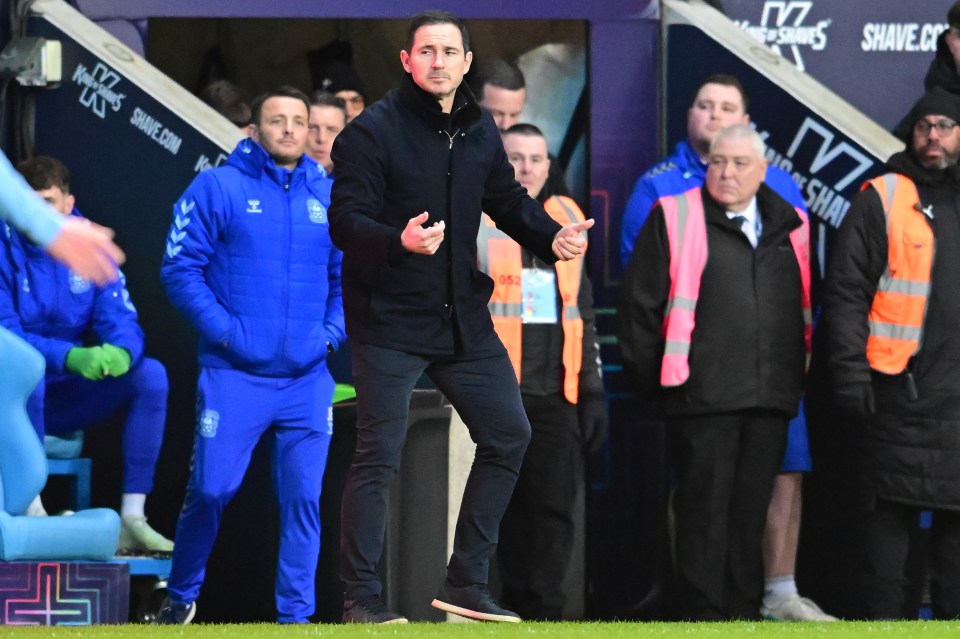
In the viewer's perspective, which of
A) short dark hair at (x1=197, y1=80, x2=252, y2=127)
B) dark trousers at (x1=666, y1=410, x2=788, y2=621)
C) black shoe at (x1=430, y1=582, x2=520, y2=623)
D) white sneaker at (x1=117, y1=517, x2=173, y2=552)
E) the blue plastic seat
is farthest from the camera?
short dark hair at (x1=197, y1=80, x2=252, y2=127)

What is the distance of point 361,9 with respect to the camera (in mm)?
9539

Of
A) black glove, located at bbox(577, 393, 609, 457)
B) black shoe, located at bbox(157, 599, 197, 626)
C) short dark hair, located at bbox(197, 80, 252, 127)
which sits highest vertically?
short dark hair, located at bbox(197, 80, 252, 127)

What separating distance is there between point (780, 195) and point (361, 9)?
218cm

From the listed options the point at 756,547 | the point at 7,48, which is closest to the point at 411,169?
the point at 756,547

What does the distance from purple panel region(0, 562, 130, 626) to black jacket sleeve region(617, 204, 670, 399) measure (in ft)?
7.44

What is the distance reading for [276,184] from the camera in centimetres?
830

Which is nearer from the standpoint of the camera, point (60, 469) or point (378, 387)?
point (378, 387)

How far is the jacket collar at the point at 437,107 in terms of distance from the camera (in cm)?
638

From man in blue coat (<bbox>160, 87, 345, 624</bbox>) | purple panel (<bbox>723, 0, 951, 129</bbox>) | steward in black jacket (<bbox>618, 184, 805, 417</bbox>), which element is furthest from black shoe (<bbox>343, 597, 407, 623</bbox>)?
purple panel (<bbox>723, 0, 951, 129</bbox>)

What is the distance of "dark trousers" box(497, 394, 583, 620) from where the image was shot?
28.2 ft

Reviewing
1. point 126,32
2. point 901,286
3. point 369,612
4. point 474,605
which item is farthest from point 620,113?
point 369,612

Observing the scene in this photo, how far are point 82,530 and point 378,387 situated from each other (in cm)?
183

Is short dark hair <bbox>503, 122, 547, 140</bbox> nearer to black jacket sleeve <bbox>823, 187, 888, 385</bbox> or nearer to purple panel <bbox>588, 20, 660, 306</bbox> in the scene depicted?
purple panel <bbox>588, 20, 660, 306</bbox>

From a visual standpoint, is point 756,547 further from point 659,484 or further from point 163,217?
point 163,217
